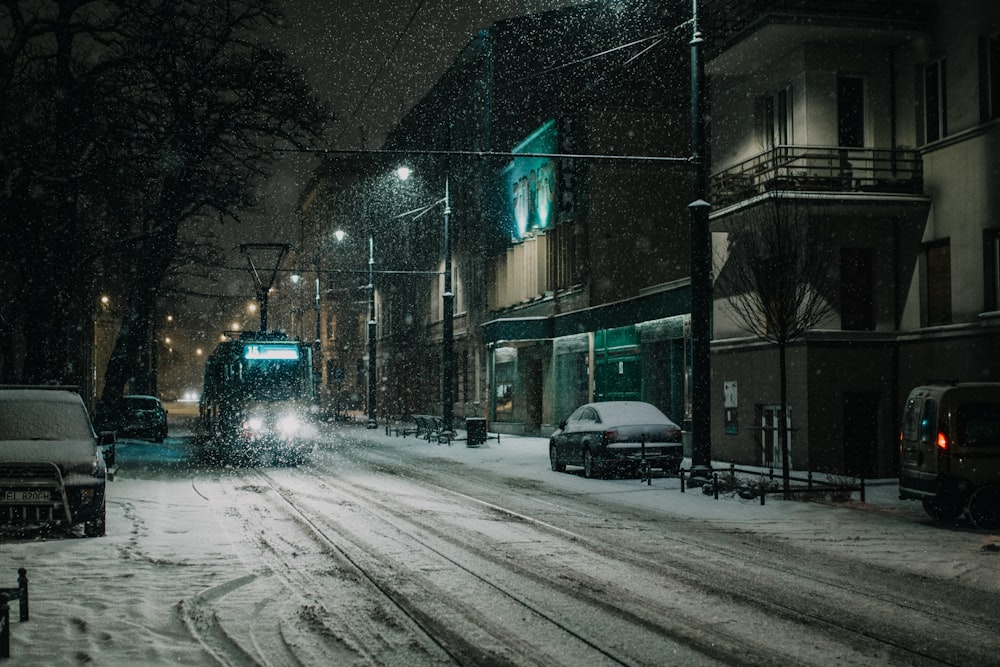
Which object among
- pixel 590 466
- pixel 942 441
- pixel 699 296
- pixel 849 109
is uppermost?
pixel 849 109

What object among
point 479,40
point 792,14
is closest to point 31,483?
point 792,14

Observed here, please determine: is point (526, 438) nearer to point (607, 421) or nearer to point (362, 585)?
point (607, 421)

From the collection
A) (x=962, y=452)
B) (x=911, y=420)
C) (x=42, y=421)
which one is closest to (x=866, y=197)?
(x=911, y=420)

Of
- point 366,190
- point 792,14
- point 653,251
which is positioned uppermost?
point 366,190

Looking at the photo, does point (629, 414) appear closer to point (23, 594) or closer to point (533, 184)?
point (23, 594)

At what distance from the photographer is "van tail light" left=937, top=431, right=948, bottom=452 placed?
44.7 feet

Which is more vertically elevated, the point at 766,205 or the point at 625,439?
the point at 766,205

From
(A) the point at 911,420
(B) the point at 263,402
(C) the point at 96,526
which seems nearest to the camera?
(C) the point at 96,526

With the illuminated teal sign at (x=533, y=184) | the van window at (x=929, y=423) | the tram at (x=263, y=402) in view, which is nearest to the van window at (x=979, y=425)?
the van window at (x=929, y=423)

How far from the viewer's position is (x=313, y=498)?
17688 mm

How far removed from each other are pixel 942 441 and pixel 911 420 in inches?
38.0

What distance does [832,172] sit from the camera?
23.4 metres

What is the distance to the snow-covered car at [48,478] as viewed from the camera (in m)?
12.1

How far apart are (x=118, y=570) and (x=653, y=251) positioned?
2675 cm
